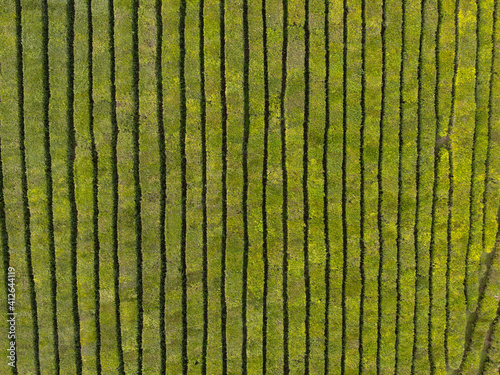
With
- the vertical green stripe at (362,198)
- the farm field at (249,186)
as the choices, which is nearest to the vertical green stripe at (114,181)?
the farm field at (249,186)

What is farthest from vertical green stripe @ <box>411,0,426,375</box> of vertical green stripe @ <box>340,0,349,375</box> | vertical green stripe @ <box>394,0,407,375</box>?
vertical green stripe @ <box>340,0,349,375</box>

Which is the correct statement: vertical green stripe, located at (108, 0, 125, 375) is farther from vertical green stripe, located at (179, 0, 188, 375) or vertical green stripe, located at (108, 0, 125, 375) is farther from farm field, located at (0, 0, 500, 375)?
vertical green stripe, located at (179, 0, 188, 375)

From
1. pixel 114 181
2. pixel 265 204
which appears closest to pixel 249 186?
pixel 265 204

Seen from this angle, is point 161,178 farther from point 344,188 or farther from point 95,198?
point 344,188

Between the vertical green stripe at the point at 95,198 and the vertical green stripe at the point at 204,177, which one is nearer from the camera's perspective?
the vertical green stripe at the point at 95,198

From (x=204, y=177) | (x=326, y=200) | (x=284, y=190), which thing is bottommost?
(x=326, y=200)

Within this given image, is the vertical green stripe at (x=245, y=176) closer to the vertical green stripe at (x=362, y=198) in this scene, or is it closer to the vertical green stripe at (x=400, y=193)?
the vertical green stripe at (x=362, y=198)

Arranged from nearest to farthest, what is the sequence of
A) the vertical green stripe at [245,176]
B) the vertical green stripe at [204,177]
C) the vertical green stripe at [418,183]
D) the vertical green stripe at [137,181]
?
1. the vertical green stripe at [137,181]
2. the vertical green stripe at [204,177]
3. the vertical green stripe at [245,176]
4. the vertical green stripe at [418,183]

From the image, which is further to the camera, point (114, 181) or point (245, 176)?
point (245, 176)
